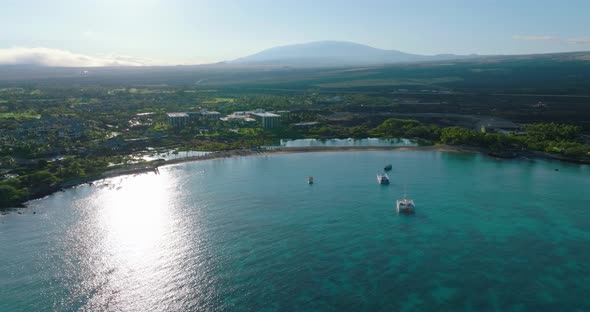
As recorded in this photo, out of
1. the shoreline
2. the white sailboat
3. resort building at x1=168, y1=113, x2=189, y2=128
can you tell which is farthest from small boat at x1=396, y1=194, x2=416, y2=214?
resort building at x1=168, y1=113, x2=189, y2=128

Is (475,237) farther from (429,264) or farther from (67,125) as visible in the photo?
(67,125)

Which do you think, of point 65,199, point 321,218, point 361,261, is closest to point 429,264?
point 361,261

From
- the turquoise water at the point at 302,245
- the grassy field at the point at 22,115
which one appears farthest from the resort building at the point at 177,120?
the turquoise water at the point at 302,245

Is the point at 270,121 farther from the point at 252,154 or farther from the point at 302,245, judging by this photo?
the point at 302,245

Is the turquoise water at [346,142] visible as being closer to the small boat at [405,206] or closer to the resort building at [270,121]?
the resort building at [270,121]

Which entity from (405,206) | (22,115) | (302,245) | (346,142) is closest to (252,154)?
(346,142)

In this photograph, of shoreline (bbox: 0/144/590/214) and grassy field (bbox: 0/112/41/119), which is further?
grassy field (bbox: 0/112/41/119)

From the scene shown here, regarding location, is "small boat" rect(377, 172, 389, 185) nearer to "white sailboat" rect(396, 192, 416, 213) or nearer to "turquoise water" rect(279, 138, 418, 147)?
"white sailboat" rect(396, 192, 416, 213)

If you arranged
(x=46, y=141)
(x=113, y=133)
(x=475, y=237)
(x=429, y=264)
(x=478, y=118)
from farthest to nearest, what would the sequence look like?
(x=478, y=118) < (x=113, y=133) < (x=46, y=141) < (x=475, y=237) < (x=429, y=264)
